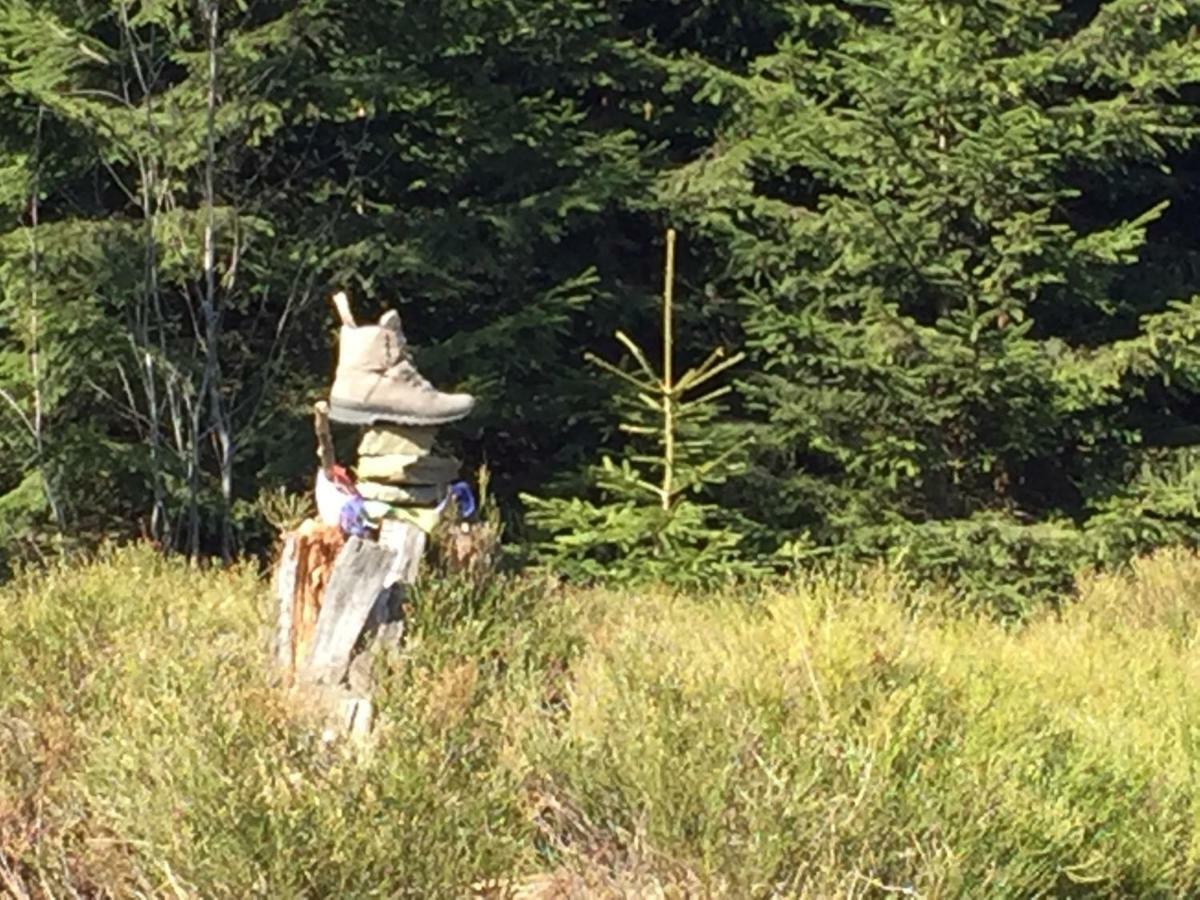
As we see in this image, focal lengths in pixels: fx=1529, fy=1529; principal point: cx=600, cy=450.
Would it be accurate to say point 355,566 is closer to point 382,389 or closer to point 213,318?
point 382,389

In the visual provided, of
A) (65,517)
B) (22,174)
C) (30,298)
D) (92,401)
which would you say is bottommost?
(65,517)

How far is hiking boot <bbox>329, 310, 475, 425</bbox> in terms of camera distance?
5473 mm

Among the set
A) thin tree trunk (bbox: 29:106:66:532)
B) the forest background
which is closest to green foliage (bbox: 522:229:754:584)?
the forest background

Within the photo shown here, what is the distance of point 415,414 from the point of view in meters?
5.47

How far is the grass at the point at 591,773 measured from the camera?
137 inches

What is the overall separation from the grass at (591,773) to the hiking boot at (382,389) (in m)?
0.65

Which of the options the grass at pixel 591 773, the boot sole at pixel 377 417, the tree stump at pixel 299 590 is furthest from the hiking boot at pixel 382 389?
the grass at pixel 591 773

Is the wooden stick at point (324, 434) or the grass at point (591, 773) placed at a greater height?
the wooden stick at point (324, 434)

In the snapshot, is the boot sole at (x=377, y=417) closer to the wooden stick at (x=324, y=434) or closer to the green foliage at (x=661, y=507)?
the wooden stick at (x=324, y=434)

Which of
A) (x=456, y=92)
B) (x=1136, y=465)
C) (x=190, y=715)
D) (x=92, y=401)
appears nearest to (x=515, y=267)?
(x=456, y=92)

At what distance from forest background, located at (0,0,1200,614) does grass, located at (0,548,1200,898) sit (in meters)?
3.91

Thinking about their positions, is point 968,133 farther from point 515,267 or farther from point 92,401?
point 92,401

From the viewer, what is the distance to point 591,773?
3.94 metres

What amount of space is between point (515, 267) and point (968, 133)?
315 centimetres
